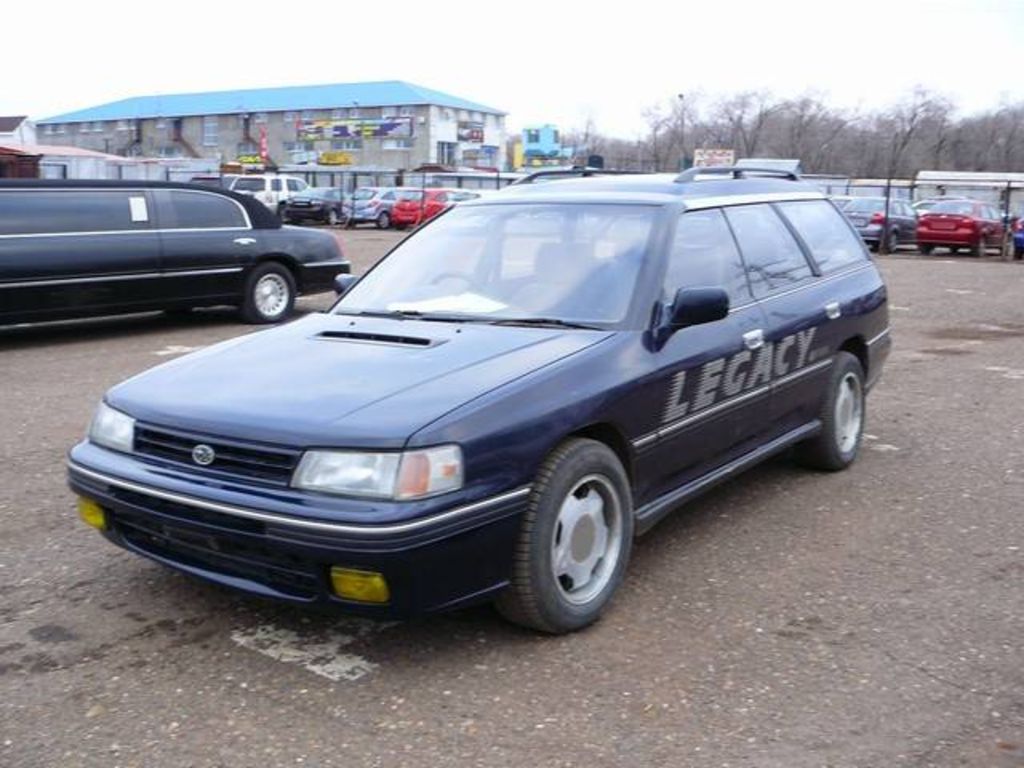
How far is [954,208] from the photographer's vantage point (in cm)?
2606

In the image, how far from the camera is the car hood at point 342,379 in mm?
3195

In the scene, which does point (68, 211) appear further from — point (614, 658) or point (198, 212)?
point (614, 658)

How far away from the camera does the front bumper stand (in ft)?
9.95

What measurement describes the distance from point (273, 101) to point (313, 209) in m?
63.5

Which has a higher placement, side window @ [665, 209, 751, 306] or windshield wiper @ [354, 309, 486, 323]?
side window @ [665, 209, 751, 306]

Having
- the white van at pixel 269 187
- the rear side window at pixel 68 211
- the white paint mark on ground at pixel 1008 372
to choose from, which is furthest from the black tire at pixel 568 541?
the white van at pixel 269 187

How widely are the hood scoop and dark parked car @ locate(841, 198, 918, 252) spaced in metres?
23.9

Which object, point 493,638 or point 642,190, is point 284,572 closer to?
point 493,638

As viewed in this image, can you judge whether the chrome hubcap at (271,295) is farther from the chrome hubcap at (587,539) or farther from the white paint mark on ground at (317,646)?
Result: the chrome hubcap at (587,539)

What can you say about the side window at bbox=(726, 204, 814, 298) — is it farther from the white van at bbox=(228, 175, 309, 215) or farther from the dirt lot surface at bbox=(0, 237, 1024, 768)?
the white van at bbox=(228, 175, 309, 215)

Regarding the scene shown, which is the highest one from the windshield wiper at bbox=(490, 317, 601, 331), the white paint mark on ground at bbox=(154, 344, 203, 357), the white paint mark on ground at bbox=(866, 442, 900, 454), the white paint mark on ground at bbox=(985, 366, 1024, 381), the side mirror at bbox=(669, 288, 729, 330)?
the side mirror at bbox=(669, 288, 729, 330)

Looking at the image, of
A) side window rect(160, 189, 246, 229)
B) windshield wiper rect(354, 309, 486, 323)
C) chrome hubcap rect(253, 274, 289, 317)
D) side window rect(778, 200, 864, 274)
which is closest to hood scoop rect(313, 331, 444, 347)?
windshield wiper rect(354, 309, 486, 323)

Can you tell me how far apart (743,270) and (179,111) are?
99.7 m

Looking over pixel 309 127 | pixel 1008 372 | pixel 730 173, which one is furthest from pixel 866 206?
pixel 309 127
